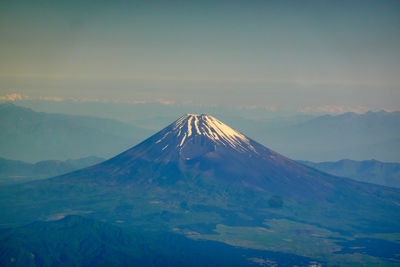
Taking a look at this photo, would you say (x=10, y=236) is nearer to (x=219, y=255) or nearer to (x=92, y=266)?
(x=92, y=266)

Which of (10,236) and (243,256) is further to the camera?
(243,256)

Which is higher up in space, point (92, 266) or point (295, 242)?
point (295, 242)

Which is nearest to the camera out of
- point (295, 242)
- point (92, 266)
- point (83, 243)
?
point (92, 266)

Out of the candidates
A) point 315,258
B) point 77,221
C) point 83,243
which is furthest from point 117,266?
point 315,258

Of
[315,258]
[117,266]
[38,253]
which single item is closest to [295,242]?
[315,258]

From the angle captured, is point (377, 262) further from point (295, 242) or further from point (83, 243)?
Result: point (83, 243)

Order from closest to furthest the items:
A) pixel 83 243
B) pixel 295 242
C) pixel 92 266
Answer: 1. pixel 92 266
2. pixel 83 243
3. pixel 295 242
